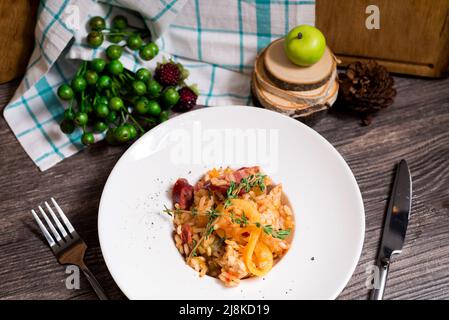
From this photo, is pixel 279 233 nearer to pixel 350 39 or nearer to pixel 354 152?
pixel 354 152

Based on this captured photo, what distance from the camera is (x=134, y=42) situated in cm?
189

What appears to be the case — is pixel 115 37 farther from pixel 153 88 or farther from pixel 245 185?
pixel 245 185

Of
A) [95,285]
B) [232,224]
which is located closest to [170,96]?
[232,224]

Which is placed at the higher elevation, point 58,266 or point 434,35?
point 434,35

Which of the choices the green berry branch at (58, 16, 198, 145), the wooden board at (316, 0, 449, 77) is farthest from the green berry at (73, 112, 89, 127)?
the wooden board at (316, 0, 449, 77)

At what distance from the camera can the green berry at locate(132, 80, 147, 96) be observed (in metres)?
1.83

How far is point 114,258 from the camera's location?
1507 mm

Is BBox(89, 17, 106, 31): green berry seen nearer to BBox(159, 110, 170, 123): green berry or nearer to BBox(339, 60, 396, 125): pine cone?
BBox(159, 110, 170, 123): green berry

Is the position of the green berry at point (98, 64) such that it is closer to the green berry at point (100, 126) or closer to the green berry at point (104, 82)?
the green berry at point (104, 82)

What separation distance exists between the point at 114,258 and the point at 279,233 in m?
0.44
